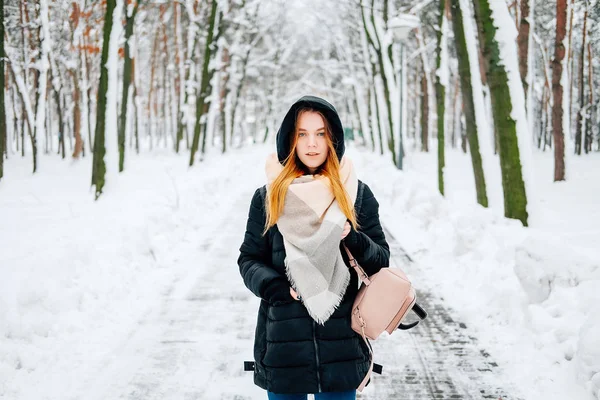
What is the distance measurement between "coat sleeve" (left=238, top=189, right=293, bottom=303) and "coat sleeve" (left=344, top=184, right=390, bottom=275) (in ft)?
1.13

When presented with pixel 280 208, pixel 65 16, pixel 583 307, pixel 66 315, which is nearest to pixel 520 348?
pixel 583 307

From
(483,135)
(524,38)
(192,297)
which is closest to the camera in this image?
(192,297)

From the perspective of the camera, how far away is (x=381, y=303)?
7.19ft

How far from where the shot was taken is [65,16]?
81.0 ft

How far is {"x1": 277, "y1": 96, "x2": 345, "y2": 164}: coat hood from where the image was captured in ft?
7.41

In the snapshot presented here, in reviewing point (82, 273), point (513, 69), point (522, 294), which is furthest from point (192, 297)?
point (513, 69)

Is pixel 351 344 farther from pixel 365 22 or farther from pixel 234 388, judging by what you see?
pixel 365 22

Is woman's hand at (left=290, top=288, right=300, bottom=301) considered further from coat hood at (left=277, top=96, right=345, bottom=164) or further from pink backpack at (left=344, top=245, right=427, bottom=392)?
coat hood at (left=277, top=96, right=345, bottom=164)

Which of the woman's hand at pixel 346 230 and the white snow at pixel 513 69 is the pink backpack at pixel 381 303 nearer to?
the woman's hand at pixel 346 230

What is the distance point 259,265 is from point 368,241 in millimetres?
500

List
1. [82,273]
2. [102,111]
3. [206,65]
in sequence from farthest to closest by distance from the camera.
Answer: [206,65] → [102,111] → [82,273]

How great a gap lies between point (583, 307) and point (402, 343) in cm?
160

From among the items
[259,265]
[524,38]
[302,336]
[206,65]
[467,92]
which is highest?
[206,65]

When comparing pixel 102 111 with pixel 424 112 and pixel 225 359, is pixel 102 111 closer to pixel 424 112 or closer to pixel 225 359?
pixel 225 359
